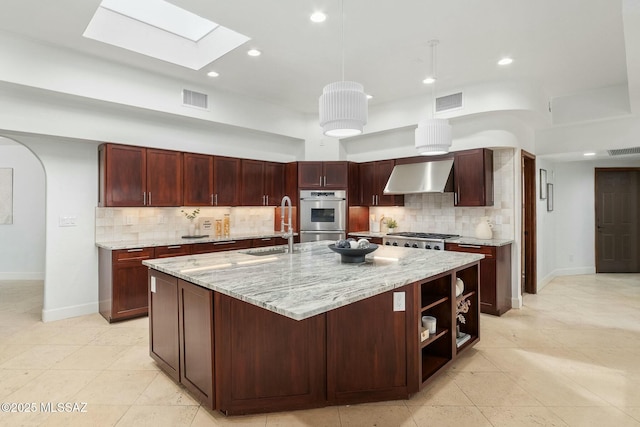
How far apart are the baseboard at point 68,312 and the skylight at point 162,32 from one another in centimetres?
322

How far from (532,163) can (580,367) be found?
11.5ft

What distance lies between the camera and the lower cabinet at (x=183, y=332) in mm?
2250

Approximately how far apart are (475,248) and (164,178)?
4290 millimetres

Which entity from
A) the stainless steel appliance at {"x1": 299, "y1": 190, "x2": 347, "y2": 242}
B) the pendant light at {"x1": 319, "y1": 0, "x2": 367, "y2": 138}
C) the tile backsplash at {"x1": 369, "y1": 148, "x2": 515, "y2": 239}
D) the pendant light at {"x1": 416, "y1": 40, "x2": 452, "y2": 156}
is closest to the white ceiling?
the pendant light at {"x1": 416, "y1": 40, "x2": 452, "y2": 156}

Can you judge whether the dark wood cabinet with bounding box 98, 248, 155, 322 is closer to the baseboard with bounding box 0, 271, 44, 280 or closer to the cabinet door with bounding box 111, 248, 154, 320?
the cabinet door with bounding box 111, 248, 154, 320

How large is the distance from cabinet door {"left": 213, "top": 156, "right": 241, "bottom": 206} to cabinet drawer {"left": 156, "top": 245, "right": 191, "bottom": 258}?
95 cm

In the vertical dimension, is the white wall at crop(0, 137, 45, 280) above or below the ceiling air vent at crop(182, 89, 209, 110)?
below

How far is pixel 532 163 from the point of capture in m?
5.57

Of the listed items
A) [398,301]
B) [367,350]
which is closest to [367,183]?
[398,301]

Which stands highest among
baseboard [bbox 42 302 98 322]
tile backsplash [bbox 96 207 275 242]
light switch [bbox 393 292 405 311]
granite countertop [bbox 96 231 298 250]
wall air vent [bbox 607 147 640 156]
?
wall air vent [bbox 607 147 640 156]

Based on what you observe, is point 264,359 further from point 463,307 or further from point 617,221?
point 617,221

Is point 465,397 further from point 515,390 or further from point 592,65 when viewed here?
point 592,65

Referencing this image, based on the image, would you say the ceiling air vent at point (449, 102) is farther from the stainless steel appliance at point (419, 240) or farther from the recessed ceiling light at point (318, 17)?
the recessed ceiling light at point (318, 17)

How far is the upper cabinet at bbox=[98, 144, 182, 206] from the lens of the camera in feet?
14.3
